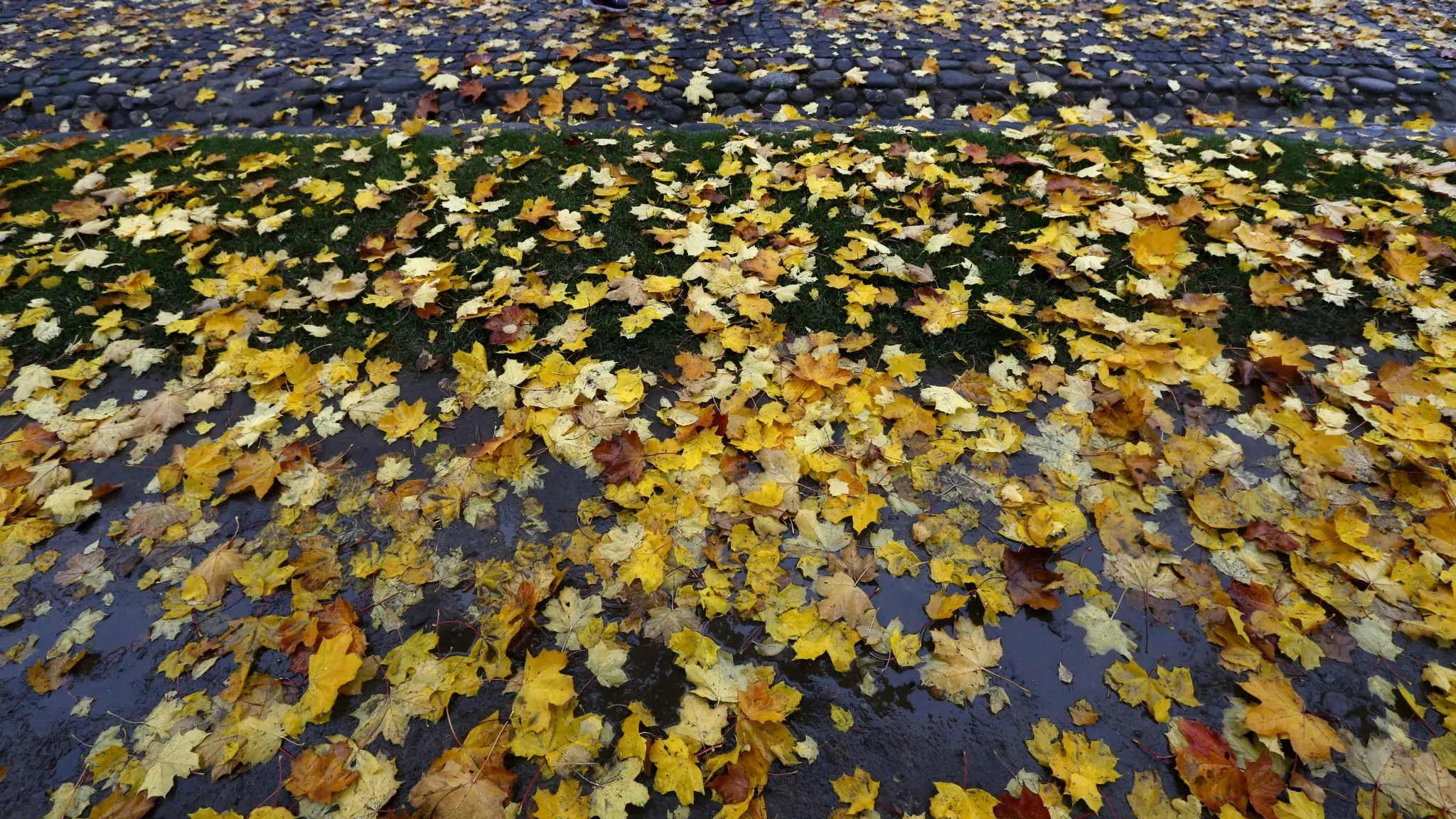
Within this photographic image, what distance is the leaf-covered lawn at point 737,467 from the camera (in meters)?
1.89

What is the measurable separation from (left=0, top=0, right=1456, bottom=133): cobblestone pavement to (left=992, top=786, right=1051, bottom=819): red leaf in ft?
15.3

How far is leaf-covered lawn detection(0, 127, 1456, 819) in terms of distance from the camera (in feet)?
6.21

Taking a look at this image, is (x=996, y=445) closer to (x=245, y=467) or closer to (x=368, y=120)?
(x=245, y=467)

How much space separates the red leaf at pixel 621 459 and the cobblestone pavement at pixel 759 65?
351cm

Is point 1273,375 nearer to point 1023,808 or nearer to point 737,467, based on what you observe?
point 1023,808

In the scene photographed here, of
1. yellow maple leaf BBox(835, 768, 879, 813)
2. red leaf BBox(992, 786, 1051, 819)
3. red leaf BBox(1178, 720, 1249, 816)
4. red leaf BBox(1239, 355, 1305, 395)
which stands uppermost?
red leaf BBox(1239, 355, 1305, 395)

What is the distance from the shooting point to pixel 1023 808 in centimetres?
174

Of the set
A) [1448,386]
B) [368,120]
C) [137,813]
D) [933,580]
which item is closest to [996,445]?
[933,580]

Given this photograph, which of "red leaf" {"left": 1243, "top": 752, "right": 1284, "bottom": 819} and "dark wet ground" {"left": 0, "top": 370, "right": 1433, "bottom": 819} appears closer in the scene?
"red leaf" {"left": 1243, "top": 752, "right": 1284, "bottom": 819}

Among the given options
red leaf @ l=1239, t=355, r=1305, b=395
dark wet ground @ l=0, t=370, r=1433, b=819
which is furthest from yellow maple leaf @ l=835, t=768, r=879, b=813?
red leaf @ l=1239, t=355, r=1305, b=395

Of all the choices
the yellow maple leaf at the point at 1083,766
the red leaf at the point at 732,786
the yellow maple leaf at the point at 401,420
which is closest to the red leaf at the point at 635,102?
the yellow maple leaf at the point at 401,420

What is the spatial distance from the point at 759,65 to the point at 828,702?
525 centimetres

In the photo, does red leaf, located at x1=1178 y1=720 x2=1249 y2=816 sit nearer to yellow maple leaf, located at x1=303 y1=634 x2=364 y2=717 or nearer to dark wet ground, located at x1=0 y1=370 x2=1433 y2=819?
dark wet ground, located at x1=0 y1=370 x2=1433 y2=819

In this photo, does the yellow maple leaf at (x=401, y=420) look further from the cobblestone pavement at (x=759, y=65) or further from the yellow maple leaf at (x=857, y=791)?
the cobblestone pavement at (x=759, y=65)
